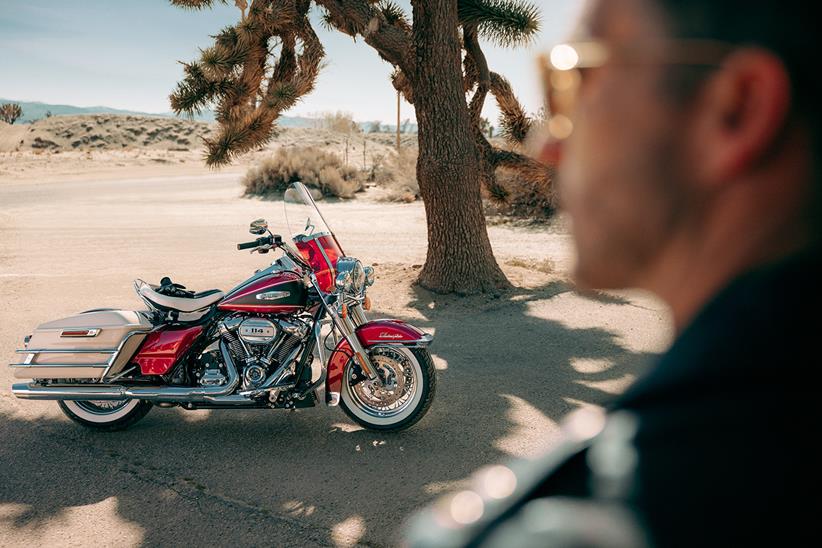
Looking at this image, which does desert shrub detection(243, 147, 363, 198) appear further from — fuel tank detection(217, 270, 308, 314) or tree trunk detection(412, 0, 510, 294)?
fuel tank detection(217, 270, 308, 314)

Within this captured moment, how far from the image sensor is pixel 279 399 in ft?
15.0

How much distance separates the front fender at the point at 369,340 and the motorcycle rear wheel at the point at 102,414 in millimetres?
1323

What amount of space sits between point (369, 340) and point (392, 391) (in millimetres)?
398

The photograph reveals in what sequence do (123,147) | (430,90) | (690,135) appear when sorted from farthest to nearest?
1. (123,147)
2. (430,90)
3. (690,135)

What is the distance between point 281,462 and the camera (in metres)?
4.39

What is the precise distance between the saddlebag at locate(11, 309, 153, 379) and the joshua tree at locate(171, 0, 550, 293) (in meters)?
4.78

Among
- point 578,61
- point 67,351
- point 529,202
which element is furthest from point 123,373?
point 529,202

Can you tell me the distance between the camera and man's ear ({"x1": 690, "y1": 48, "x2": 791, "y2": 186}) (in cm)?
54

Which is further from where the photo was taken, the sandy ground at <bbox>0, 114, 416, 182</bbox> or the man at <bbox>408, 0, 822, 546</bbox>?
the sandy ground at <bbox>0, 114, 416, 182</bbox>

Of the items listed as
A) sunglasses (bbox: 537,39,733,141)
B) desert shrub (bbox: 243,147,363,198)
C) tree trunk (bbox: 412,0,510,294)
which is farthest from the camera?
desert shrub (bbox: 243,147,363,198)

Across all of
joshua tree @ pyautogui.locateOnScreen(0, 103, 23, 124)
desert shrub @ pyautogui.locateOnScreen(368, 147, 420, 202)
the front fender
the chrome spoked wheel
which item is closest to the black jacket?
the front fender

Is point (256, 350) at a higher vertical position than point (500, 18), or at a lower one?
lower

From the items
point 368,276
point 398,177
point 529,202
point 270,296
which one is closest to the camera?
point 270,296

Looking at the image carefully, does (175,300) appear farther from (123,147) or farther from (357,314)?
(123,147)
